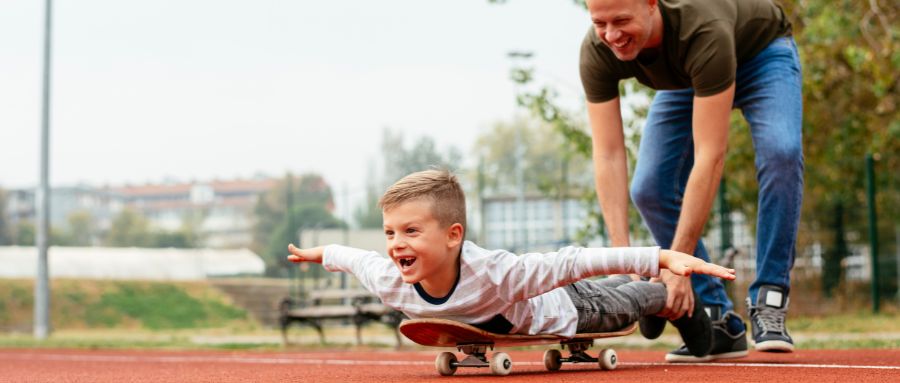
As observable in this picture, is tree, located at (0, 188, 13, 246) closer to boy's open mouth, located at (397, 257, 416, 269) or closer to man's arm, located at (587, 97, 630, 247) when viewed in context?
man's arm, located at (587, 97, 630, 247)

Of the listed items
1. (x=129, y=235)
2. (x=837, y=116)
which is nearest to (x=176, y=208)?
(x=129, y=235)

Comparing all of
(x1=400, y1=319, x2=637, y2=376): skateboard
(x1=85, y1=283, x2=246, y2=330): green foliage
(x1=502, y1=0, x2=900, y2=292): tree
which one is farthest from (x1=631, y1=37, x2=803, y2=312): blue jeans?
(x1=85, y1=283, x2=246, y2=330): green foliage

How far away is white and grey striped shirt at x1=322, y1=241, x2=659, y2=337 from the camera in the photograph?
4.07 m

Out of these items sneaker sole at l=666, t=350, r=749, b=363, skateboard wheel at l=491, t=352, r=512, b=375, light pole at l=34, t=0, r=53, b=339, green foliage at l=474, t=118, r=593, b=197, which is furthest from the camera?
green foliage at l=474, t=118, r=593, b=197

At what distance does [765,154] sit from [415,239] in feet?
5.72

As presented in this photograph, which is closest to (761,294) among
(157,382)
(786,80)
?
(786,80)

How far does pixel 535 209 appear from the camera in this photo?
23.5 metres

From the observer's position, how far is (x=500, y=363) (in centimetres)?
454

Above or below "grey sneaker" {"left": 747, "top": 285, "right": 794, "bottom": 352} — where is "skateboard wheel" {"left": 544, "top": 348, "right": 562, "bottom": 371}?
below

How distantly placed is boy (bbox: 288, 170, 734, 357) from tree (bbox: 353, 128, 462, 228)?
10464mm

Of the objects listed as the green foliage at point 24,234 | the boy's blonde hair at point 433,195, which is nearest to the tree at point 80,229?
the green foliage at point 24,234

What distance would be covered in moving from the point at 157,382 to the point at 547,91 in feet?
32.1

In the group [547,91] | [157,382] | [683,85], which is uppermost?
[547,91]

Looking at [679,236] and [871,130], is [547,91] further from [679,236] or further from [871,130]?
[679,236]
